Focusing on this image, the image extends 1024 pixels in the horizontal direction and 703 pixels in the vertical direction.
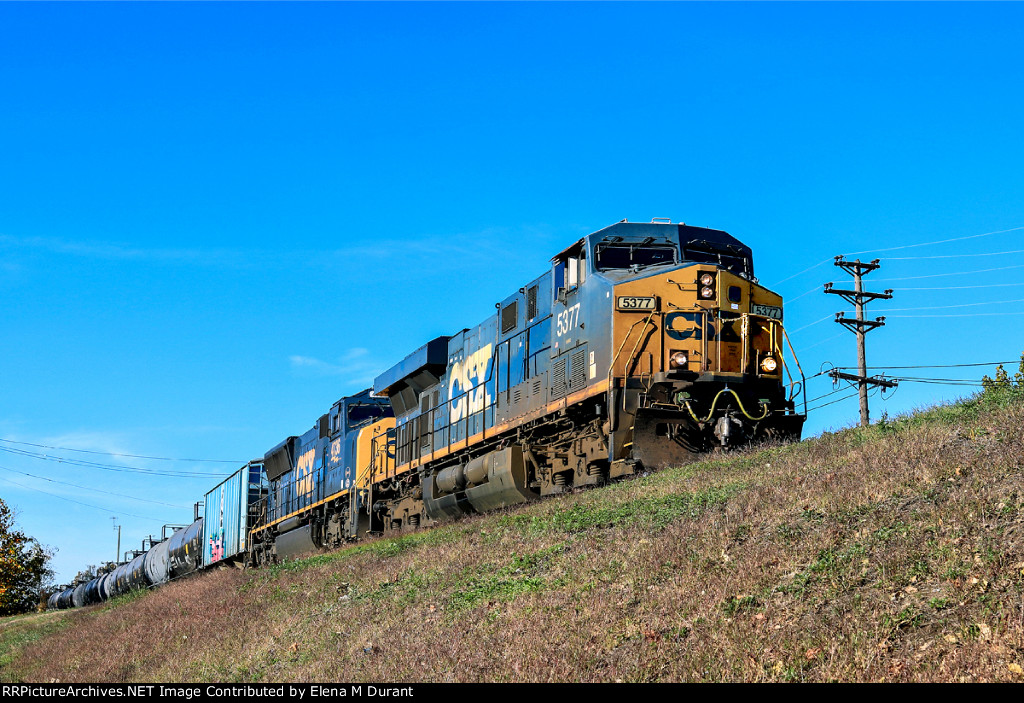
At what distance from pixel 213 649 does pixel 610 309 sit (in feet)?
24.6

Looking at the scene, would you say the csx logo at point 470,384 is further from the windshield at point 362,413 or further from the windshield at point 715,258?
the windshield at point 362,413

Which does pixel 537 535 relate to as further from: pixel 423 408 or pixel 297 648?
pixel 423 408

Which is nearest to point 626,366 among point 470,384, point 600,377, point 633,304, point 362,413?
point 600,377

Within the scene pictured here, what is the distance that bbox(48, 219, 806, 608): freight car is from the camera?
50.0 feet

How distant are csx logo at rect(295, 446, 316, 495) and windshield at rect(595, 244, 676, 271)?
16.6m

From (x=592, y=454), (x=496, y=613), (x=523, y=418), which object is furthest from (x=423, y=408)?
(x=496, y=613)

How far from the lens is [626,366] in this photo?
50.3ft

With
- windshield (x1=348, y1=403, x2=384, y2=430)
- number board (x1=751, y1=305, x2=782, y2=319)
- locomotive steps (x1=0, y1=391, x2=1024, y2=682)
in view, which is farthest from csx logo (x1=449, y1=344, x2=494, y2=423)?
windshield (x1=348, y1=403, x2=384, y2=430)

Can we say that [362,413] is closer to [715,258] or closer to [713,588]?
[715,258]

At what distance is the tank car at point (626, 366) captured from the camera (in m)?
15.2

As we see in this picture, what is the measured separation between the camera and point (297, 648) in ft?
38.4

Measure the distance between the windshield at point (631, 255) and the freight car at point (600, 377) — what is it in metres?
0.02

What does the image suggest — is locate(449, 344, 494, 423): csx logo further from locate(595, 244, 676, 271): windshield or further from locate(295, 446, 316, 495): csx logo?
locate(295, 446, 316, 495): csx logo

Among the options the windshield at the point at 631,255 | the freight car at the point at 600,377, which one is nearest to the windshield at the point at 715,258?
the freight car at the point at 600,377
